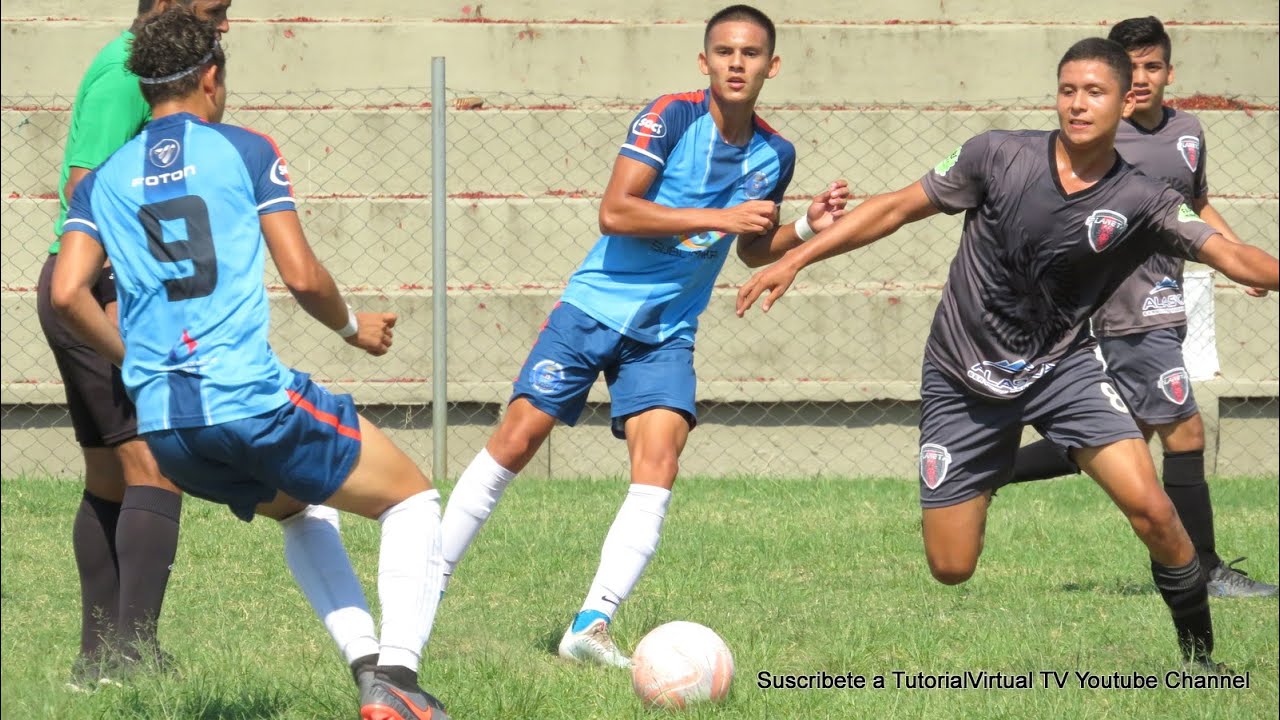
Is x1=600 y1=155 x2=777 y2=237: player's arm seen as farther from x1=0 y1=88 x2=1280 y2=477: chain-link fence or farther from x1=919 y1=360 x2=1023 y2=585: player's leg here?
x1=0 y1=88 x2=1280 y2=477: chain-link fence

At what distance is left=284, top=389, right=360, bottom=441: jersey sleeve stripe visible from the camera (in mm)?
3707

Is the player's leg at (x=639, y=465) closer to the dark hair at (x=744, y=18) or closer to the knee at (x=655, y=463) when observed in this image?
the knee at (x=655, y=463)

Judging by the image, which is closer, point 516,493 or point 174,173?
point 174,173

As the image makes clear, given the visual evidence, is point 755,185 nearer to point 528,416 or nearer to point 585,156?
point 528,416

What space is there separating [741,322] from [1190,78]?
4.29 metres

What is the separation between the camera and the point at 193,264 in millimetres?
3623

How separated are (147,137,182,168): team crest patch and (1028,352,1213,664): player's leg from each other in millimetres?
2910

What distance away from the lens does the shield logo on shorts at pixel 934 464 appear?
17.0ft

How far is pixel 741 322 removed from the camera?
33.1 feet

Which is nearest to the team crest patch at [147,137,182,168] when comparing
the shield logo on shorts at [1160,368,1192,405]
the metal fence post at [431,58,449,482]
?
the shield logo on shorts at [1160,368,1192,405]

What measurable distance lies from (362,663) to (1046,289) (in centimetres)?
256

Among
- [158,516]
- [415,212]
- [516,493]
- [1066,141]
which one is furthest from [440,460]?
[1066,141]

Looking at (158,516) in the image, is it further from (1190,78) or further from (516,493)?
(1190,78)

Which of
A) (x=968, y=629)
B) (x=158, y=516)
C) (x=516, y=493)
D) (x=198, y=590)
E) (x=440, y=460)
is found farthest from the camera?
(x=440, y=460)
